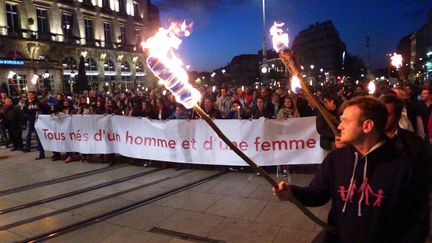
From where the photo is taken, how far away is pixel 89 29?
50500 millimetres

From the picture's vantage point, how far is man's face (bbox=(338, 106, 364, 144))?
7.02 feet

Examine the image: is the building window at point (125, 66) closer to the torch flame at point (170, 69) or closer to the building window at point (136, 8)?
the building window at point (136, 8)

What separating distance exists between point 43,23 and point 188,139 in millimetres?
41741

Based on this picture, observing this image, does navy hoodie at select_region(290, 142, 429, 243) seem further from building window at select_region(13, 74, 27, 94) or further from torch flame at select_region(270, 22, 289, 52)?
building window at select_region(13, 74, 27, 94)

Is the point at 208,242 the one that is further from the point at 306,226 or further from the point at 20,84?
the point at 20,84

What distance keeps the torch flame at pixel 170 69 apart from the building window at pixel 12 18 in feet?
137

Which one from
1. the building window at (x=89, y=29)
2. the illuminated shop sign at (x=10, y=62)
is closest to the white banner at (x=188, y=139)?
the illuminated shop sign at (x=10, y=62)

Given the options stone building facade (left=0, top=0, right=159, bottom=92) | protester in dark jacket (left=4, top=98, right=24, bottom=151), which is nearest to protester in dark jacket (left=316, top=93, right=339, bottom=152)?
protester in dark jacket (left=4, top=98, right=24, bottom=151)

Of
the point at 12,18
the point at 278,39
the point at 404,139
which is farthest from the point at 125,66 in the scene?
the point at 404,139

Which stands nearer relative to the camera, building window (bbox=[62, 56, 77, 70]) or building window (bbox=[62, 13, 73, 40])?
building window (bbox=[62, 56, 77, 70])

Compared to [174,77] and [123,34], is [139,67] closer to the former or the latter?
[123,34]

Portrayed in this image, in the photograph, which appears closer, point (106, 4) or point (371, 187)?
point (371, 187)

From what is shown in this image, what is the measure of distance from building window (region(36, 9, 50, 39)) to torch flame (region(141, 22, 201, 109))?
44.4 metres

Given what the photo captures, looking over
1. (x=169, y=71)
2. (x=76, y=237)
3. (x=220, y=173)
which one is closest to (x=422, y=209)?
(x=169, y=71)
